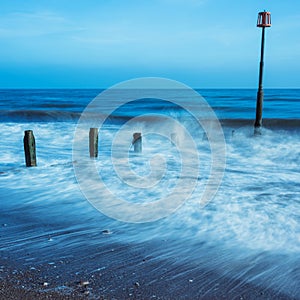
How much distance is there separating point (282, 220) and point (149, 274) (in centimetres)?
236

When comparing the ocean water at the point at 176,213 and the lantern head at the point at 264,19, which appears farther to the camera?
the lantern head at the point at 264,19

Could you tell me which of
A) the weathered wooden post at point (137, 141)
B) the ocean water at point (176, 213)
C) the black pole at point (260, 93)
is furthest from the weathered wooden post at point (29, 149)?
the black pole at point (260, 93)

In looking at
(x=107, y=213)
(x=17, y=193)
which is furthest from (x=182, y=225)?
(x=17, y=193)

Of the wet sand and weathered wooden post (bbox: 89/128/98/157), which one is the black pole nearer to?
weathered wooden post (bbox: 89/128/98/157)

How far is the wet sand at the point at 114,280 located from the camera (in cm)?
301

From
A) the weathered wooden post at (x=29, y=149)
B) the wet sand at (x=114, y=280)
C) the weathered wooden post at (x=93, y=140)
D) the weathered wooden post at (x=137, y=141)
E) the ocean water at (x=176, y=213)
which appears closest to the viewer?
the wet sand at (x=114, y=280)

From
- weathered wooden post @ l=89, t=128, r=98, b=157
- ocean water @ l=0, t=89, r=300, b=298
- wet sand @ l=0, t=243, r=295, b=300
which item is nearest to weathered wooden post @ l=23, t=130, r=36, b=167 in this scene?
ocean water @ l=0, t=89, r=300, b=298

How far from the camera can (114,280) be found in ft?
10.6

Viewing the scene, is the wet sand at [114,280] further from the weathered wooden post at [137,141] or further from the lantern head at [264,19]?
the lantern head at [264,19]

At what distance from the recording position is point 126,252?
3.84 metres

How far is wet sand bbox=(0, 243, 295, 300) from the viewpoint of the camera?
301 cm

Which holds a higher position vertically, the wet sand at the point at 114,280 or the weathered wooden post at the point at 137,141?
the weathered wooden post at the point at 137,141

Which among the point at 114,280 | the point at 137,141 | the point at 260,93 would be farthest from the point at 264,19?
the point at 114,280

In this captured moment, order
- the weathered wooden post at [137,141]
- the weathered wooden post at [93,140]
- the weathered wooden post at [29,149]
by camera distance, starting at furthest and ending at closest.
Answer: the weathered wooden post at [137,141], the weathered wooden post at [93,140], the weathered wooden post at [29,149]
